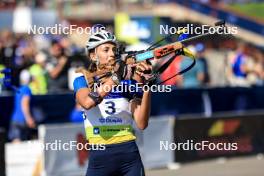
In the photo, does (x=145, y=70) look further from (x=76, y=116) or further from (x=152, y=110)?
(x=152, y=110)

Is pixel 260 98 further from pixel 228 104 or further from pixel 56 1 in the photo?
pixel 56 1

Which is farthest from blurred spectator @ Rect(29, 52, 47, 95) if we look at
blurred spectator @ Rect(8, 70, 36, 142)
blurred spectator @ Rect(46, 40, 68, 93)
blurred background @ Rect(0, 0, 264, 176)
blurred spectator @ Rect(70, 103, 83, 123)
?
blurred spectator @ Rect(8, 70, 36, 142)

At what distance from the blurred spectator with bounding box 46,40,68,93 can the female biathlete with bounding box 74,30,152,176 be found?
A: 701 centimetres

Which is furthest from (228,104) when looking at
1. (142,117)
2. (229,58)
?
(142,117)

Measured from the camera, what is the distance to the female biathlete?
18.6ft

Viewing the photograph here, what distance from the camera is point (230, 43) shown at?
2178 centimetres

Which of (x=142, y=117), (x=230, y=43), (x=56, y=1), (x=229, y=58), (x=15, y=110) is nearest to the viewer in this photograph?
(x=142, y=117)

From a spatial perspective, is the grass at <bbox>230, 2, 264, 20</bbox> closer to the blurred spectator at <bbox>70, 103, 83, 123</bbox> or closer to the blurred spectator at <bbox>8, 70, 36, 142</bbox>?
the blurred spectator at <bbox>70, 103, 83, 123</bbox>

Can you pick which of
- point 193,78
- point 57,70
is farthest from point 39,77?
point 193,78

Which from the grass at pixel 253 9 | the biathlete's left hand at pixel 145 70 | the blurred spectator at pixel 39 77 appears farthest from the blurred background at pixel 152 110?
the grass at pixel 253 9

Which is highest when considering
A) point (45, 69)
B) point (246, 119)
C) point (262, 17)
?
point (262, 17)

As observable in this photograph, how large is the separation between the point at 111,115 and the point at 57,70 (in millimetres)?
7494

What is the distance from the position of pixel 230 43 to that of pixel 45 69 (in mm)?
9587

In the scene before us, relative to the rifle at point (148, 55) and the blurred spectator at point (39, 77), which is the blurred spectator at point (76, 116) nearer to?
the blurred spectator at point (39, 77)
